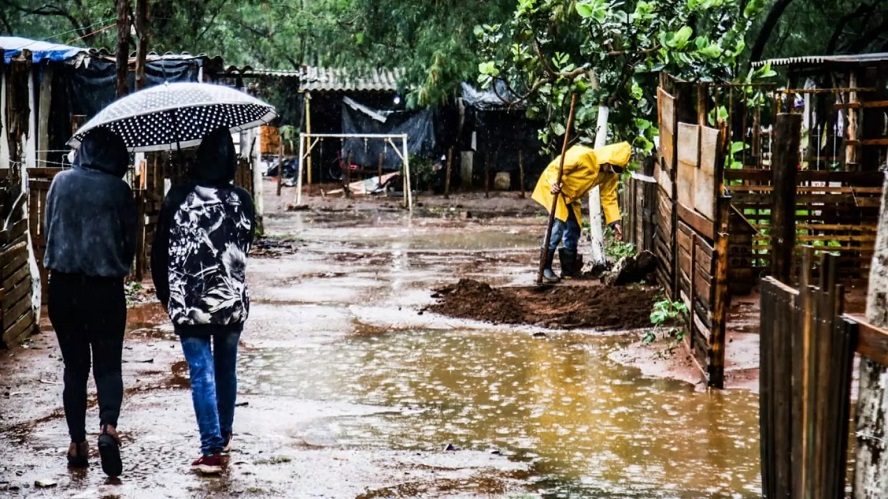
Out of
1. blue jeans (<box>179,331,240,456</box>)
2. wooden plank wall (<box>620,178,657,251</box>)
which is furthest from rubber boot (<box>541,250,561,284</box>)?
blue jeans (<box>179,331,240,456</box>)

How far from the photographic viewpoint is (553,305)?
40.8ft

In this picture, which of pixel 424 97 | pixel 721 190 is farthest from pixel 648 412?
pixel 424 97

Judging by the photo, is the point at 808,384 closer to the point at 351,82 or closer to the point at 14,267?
the point at 14,267

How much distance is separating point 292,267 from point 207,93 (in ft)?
32.9

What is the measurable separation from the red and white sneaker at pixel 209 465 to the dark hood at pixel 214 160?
57.9 inches

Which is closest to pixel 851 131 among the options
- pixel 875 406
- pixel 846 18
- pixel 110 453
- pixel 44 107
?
pixel 846 18

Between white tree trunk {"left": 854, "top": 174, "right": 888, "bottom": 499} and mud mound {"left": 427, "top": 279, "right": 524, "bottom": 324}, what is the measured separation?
757 centimetres

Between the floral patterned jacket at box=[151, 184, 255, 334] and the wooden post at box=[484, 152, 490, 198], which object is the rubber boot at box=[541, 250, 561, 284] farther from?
the wooden post at box=[484, 152, 490, 198]

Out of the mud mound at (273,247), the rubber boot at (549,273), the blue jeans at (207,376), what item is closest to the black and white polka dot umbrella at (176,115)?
the blue jeans at (207,376)

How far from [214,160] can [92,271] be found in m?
0.85

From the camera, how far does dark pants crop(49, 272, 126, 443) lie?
6.17 meters

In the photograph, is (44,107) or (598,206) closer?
(598,206)

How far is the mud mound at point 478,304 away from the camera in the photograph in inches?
464

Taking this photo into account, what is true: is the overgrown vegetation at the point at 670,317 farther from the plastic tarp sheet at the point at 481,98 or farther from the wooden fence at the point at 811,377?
the plastic tarp sheet at the point at 481,98
